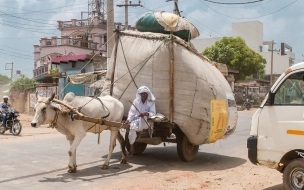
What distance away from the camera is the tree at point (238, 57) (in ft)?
135

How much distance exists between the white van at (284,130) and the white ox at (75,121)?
329 cm

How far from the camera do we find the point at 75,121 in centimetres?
780

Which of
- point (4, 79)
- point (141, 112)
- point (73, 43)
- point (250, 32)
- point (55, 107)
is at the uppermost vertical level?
point (250, 32)

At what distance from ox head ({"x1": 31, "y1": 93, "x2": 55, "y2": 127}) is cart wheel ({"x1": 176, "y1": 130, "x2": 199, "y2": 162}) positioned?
3092mm

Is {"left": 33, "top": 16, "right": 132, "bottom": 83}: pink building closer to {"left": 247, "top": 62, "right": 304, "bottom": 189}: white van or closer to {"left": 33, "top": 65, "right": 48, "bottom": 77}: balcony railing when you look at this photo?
{"left": 33, "top": 65, "right": 48, "bottom": 77}: balcony railing

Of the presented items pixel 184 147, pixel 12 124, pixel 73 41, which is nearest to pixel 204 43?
pixel 73 41

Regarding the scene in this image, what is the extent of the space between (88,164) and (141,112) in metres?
1.83

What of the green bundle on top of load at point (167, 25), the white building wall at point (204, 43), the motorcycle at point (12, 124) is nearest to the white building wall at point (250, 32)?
the white building wall at point (204, 43)

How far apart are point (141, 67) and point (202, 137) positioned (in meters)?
2.13

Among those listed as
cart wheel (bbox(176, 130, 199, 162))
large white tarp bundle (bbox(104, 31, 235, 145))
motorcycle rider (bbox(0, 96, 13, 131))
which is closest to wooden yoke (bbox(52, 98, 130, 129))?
large white tarp bundle (bbox(104, 31, 235, 145))

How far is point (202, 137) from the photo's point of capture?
8.66m

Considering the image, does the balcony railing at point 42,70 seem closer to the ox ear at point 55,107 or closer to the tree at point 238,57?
the tree at point 238,57

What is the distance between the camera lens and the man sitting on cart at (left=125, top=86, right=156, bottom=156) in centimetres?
827

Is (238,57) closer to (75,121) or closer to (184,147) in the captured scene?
(184,147)
